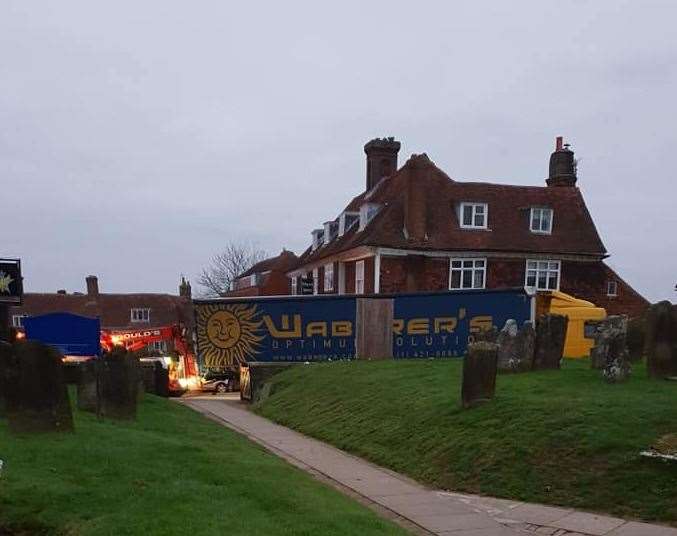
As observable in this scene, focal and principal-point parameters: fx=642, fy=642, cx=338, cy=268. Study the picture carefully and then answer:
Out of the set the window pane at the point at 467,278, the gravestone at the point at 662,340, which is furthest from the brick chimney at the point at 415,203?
the gravestone at the point at 662,340

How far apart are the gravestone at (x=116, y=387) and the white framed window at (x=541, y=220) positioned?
86.4 feet

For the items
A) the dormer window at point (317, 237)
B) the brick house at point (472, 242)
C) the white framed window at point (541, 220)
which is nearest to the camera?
the brick house at point (472, 242)

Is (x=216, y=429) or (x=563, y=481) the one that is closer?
(x=563, y=481)

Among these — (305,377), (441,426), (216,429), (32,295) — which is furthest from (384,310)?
(32,295)

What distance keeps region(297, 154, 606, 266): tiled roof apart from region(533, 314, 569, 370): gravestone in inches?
663

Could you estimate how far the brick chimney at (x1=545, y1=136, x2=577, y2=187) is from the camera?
3820cm

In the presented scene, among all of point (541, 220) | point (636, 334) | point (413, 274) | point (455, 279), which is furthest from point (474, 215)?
point (636, 334)

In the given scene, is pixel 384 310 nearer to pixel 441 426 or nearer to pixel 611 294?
pixel 441 426

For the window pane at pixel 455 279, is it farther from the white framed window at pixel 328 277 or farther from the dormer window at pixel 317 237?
the dormer window at pixel 317 237

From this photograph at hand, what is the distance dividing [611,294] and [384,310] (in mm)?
16811

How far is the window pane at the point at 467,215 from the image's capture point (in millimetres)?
33406

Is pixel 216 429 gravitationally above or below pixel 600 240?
below

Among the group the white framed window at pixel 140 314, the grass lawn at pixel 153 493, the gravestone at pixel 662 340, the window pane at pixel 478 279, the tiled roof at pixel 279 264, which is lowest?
the white framed window at pixel 140 314

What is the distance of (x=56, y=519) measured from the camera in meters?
5.95
